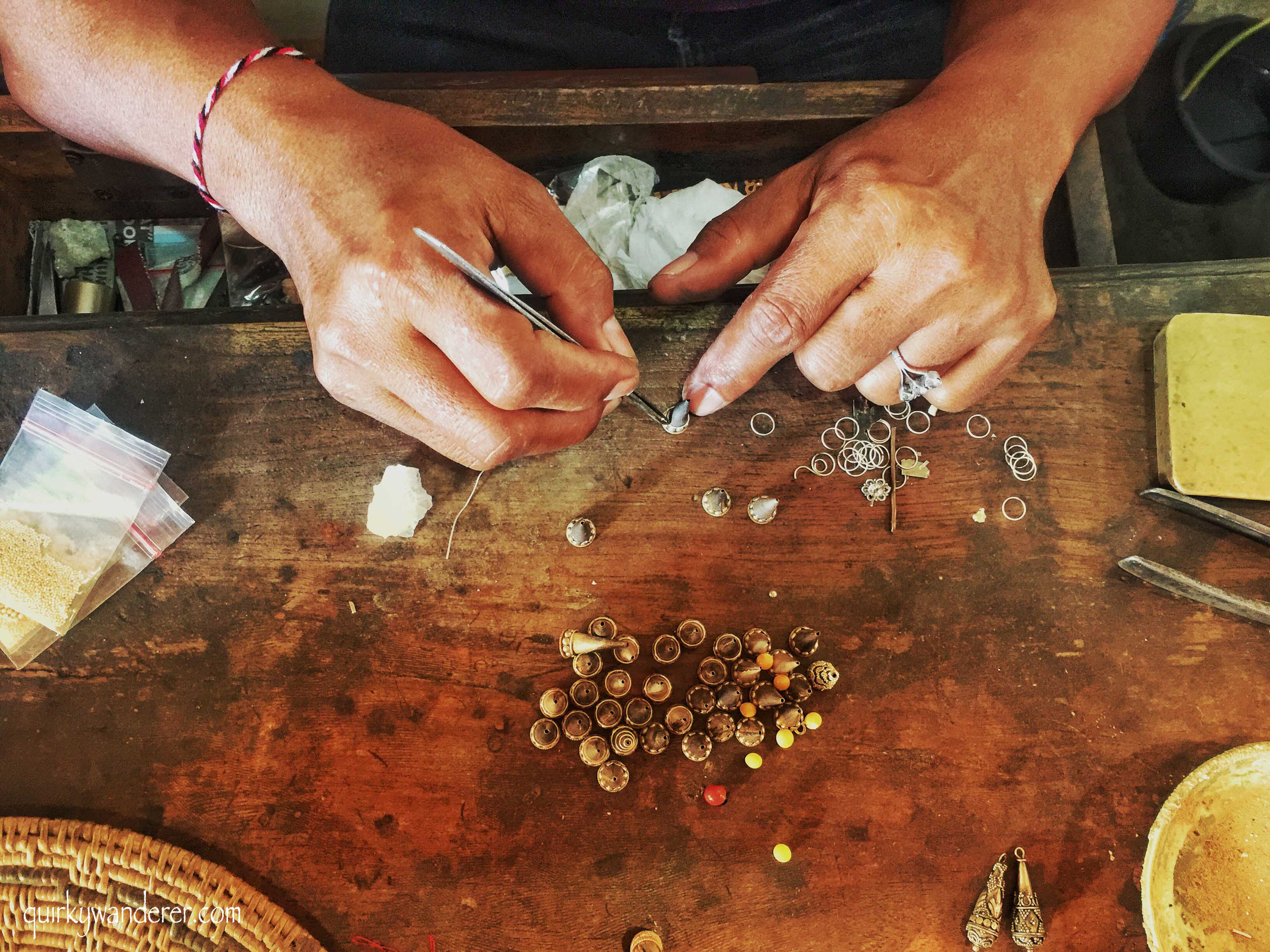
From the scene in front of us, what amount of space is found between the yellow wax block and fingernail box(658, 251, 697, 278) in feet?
2.76

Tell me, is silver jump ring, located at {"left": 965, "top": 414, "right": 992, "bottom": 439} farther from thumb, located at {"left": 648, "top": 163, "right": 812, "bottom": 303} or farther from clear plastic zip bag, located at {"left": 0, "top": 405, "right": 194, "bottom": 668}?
clear plastic zip bag, located at {"left": 0, "top": 405, "right": 194, "bottom": 668}

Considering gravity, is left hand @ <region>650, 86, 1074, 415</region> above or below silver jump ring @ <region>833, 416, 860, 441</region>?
above

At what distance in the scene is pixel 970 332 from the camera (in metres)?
1.03

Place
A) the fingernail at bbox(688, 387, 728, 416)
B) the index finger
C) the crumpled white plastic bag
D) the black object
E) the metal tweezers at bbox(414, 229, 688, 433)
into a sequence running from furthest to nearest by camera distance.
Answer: the black object → the crumpled white plastic bag → the fingernail at bbox(688, 387, 728, 416) → the index finger → the metal tweezers at bbox(414, 229, 688, 433)

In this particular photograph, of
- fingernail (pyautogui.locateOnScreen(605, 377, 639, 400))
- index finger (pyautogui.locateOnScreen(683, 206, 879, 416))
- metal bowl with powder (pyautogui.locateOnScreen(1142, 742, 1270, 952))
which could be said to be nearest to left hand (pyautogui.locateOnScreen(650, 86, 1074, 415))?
index finger (pyautogui.locateOnScreen(683, 206, 879, 416))

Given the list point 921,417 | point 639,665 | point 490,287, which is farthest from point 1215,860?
point 490,287

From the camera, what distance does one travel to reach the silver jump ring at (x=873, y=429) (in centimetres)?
124

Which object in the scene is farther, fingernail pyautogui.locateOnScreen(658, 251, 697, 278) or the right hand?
fingernail pyautogui.locateOnScreen(658, 251, 697, 278)

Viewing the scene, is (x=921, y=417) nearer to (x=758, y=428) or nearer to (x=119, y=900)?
(x=758, y=428)

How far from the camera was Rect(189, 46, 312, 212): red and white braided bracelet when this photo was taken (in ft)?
3.16

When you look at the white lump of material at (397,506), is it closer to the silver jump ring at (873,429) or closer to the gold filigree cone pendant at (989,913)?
the silver jump ring at (873,429)

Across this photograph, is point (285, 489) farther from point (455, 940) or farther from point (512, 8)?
point (512, 8)

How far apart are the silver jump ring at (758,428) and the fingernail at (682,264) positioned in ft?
0.99

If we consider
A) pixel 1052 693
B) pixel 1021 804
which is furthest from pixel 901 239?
pixel 1021 804
